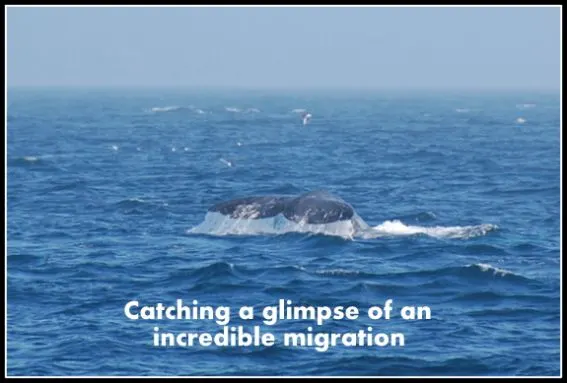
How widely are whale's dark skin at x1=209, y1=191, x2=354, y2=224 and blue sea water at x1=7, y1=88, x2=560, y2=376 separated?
0.56 m

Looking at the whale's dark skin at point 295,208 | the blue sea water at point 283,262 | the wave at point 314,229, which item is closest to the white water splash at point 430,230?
the wave at point 314,229

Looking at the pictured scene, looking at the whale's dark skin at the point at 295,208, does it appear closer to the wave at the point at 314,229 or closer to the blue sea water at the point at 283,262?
the wave at the point at 314,229

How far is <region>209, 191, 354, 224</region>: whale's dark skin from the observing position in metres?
42.7

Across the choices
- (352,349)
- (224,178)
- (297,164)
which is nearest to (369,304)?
(352,349)

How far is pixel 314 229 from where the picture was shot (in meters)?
42.4

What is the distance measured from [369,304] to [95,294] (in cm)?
768

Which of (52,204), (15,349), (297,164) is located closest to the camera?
(15,349)

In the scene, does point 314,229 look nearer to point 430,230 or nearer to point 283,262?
point 283,262

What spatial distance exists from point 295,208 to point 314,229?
4.29 ft

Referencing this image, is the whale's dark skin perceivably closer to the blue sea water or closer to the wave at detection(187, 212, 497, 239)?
the wave at detection(187, 212, 497, 239)

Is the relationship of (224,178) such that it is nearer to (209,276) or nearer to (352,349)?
(209,276)

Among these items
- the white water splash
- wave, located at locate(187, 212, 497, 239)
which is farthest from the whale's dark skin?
the white water splash

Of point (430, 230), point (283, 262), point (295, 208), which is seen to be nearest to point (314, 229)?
point (295, 208)

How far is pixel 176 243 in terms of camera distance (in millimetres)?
42375
